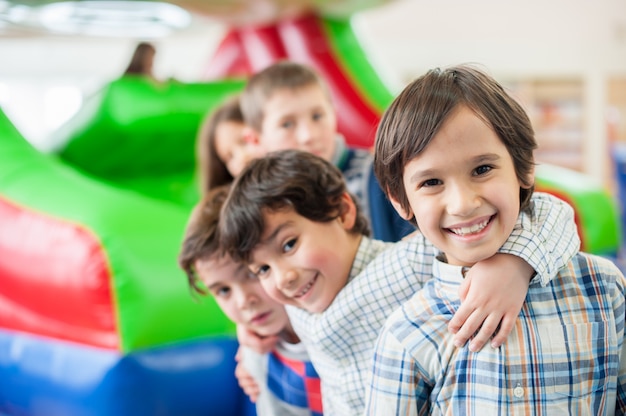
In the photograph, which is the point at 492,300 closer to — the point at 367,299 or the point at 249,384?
the point at 367,299

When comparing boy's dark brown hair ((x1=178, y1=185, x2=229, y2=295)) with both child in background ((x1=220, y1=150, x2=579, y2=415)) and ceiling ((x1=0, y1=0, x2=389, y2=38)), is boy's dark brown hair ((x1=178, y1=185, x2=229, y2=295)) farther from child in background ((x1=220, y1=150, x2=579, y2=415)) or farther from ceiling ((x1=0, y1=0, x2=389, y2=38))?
ceiling ((x1=0, y1=0, x2=389, y2=38))

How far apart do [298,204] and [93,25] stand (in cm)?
201

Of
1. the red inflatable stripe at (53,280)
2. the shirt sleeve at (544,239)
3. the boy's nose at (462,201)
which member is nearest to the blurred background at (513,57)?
the red inflatable stripe at (53,280)

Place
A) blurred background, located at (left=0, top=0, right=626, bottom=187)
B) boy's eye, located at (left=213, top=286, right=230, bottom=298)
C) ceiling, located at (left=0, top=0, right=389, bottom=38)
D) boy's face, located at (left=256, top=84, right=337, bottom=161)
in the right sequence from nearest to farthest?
boy's eye, located at (left=213, top=286, right=230, bottom=298) < boy's face, located at (left=256, top=84, right=337, bottom=161) < ceiling, located at (left=0, top=0, right=389, bottom=38) < blurred background, located at (left=0, top=0, right=626, bottom=187)

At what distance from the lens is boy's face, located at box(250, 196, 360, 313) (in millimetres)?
1056

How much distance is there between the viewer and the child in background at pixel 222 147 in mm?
1705

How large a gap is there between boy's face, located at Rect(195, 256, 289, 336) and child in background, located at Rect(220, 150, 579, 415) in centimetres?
7

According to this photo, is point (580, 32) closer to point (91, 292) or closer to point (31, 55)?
point (31, 55)

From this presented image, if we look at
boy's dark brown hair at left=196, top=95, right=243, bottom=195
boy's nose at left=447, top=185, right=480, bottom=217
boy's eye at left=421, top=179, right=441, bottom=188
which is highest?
boy's dark brown hair at left=196, top=95, right=243, bottom=195

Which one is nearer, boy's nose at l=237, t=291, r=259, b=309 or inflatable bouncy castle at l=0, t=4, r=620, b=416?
boy's nose at l=237, t=291, r=259, b=309

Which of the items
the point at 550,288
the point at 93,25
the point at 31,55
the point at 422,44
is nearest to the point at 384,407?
the point at 550,288

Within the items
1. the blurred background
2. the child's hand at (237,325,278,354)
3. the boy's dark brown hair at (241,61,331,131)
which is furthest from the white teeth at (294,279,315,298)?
the blurred background

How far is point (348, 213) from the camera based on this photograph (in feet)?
3.72

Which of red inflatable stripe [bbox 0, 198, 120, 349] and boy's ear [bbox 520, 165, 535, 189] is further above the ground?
boy's ear [bbox 520, 165, 535, 189]
